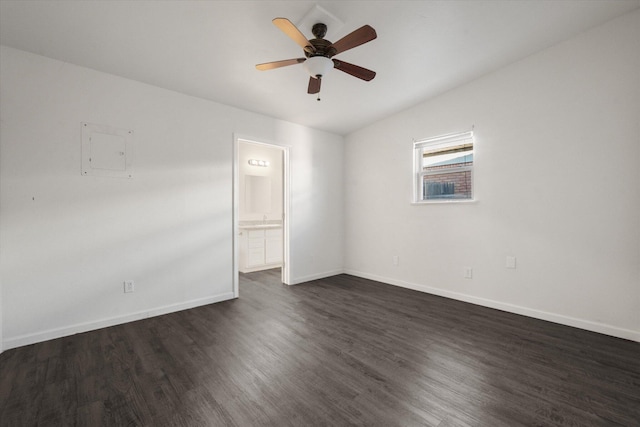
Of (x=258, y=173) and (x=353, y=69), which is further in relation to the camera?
(x=258, y=173)

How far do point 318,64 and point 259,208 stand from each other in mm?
4134

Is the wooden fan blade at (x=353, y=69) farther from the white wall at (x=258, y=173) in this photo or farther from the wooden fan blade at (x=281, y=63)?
the white wall at (x=258, y=173)

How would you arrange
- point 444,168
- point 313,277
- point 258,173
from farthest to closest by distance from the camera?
1. point 258,173
2. point 313,277
3. point 444,168

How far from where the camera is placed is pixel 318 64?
218 cm

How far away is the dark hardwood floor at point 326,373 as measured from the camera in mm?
1556

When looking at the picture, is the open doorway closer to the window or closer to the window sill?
the window

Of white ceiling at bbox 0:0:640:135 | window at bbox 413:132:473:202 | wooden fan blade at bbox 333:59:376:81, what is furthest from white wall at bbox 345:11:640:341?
wooden fan blade at bbox 333:59:376:81

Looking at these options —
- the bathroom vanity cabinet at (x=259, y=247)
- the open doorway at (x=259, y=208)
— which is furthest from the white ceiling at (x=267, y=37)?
the bathroom vanity cabinet at (x=259, y=247)

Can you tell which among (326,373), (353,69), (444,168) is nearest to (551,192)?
(444,168)

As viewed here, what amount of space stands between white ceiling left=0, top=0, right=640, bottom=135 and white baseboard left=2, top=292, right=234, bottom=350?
2.55 metres

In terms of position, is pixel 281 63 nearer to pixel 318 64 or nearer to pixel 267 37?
pixel 318 64

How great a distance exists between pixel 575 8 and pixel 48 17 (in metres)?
4.41

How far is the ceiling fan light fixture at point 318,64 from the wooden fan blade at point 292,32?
67mm

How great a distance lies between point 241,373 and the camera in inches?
77.1
